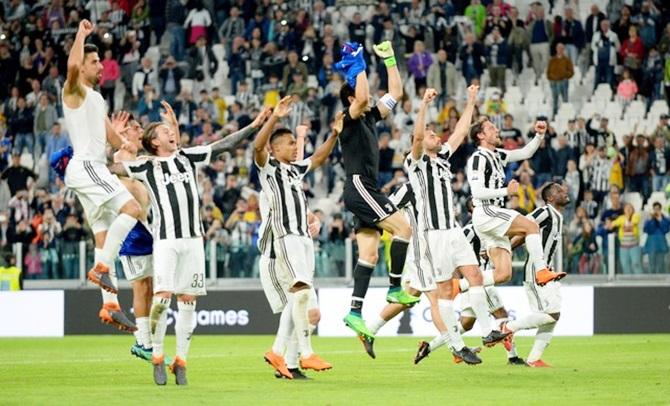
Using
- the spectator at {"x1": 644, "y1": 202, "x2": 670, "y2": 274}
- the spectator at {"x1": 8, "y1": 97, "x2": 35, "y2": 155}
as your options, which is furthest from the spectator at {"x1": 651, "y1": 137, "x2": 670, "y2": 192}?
the spectator at {"x1": 8, "y1": 97, "x2": 35, "y2": 155}

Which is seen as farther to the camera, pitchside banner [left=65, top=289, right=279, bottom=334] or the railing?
pitchside banner [left=65, top=289, right=279, bottom=334]

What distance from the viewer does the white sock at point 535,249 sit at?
→ 1468 centimetres

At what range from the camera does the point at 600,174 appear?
1038 inches

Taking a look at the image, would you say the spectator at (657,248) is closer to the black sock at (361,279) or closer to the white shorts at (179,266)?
the black sock at (361,279)

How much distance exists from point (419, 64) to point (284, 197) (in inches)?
686

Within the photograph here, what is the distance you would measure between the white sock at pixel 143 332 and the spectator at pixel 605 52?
1795cm

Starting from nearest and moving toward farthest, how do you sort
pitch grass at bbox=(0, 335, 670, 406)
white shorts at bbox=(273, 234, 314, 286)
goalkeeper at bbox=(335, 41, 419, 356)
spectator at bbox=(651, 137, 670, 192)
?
pitch grass at bbox=(0, 335, 670, 406)
white shorts at bbox=(273, 234, 314, 286)
goalkeeper at bbox=(335, 41, 419, 356)
spectator at bbox=(651, 137, 670, 192)

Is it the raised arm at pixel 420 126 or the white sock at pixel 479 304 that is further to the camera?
the white sock at pixel 479 304

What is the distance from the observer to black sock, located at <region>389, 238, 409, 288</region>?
14.5 meters

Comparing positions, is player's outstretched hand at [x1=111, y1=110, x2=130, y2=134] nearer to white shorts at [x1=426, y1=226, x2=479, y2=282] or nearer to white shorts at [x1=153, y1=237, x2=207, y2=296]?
white shorts at [x1=153, y1=237, x2=207, y2=296]

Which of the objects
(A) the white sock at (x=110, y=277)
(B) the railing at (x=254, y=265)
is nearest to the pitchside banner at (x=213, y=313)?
(B) the railing at (x=254, y=265)

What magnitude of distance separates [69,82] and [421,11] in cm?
1930

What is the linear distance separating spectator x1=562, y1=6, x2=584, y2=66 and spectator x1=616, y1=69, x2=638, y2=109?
131 cm

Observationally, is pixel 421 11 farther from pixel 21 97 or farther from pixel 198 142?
pixel 21 97
